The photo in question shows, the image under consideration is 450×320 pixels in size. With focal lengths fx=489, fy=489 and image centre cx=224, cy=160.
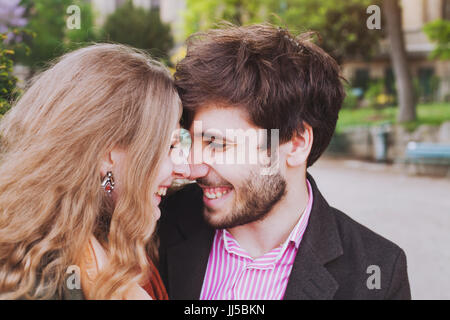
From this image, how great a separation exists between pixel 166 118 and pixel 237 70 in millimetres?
496

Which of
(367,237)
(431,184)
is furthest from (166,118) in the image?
(431,184)

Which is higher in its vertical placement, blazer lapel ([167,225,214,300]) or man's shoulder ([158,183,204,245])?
man's shoulder ([158,183,204,245])

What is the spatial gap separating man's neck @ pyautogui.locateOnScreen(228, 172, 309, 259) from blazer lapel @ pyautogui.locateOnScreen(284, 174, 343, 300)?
15 centimetres

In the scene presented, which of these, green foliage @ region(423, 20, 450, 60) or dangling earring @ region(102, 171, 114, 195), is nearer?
dangling earring @ region(102, 171, 114, 195)

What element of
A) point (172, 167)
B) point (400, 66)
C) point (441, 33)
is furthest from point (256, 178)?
point (400, 66)

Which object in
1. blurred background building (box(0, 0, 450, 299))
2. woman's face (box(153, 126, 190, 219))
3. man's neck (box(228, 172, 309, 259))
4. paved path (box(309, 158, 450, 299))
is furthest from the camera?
paved path (box(309, 158, 450, 299))

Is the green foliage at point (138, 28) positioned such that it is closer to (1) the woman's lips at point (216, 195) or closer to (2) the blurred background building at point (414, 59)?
(2) the blurred background building at point (414, 59)

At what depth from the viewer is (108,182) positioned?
2209 millimetres

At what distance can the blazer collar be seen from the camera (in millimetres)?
2215

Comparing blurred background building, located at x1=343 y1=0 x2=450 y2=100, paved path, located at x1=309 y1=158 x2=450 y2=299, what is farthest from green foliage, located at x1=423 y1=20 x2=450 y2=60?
blurred background building, located at x1=343 y1=0 x2=450 y2=100

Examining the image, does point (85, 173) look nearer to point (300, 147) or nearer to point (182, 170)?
point (182, 170)

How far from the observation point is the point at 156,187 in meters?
2.30

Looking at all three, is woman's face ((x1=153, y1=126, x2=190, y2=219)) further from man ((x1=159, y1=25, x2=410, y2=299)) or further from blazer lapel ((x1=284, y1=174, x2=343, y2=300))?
blazer lapel ((x1=284, y1=174, x2=343, y2=300))

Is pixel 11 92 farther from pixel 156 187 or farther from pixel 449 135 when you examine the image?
pixel 449 135
